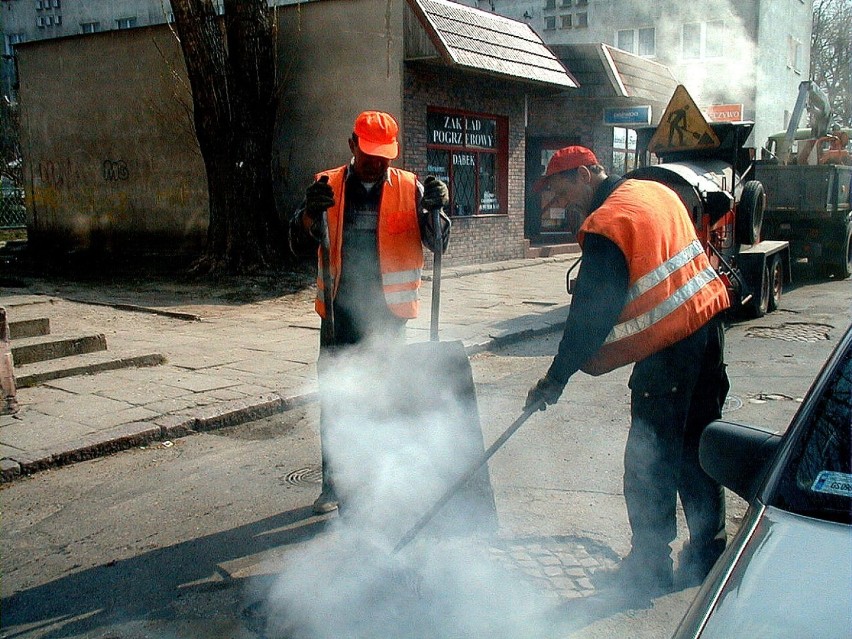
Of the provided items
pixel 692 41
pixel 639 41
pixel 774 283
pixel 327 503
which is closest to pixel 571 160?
pixel 327 503

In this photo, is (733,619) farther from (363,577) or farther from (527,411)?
(363,577)

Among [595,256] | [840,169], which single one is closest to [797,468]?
[595,256]

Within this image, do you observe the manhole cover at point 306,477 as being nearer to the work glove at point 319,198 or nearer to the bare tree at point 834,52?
the work glove at point 319,198

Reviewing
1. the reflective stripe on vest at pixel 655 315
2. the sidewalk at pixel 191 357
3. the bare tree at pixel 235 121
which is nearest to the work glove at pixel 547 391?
the reflective stripe on vest at pixel 655 315

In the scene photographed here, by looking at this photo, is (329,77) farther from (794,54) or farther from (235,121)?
(794,54)

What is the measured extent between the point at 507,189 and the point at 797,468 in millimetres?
13947

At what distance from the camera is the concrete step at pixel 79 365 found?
6395 mm

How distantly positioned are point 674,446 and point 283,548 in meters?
1.74

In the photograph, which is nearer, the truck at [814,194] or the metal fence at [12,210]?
the truck at [814,194]

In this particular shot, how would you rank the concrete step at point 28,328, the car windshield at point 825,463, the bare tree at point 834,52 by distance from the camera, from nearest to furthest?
the car windshield at point 825,463
the concrete step at point 28,328
the bare tree at point 834,52

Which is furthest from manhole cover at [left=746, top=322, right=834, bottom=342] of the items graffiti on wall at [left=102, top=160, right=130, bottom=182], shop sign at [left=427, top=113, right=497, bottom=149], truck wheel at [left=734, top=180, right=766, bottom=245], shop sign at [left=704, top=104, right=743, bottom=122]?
shop sign at [left=704, top=104, right=743, bottom=122]

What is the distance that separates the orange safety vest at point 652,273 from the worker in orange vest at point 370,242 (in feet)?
3.50

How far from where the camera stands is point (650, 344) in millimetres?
2967

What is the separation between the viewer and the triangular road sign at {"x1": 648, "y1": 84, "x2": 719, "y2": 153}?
8430mm
